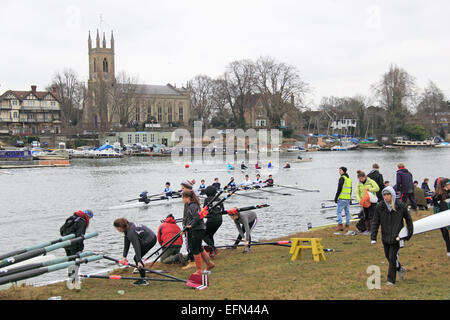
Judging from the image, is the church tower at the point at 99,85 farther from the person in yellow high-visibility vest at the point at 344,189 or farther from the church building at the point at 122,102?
the person in yellow high-visibility vest at the point at 344,189

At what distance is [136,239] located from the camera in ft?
33.0

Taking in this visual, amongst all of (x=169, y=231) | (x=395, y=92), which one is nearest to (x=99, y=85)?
(x=395, y=92)

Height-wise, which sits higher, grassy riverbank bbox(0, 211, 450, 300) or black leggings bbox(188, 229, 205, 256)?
black leggings bbox(188, 229, 205, 256)

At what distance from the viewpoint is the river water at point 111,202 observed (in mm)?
19438

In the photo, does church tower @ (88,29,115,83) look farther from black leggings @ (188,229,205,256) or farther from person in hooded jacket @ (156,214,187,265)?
black leggings @ (188,229,205,256)

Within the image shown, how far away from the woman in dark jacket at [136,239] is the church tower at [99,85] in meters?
88.2

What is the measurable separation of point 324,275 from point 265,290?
1.63 meters

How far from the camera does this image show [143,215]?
2541 cm

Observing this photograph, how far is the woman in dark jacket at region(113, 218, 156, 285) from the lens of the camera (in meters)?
9.85

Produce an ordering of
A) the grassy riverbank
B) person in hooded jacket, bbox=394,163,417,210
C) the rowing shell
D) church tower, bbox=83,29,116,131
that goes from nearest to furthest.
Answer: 1. the grassy riverbank
2. person in hooded jacket, bbox=394,163,417,210
3. the rowing shell
4. church tower, bbox=83,29,116,131

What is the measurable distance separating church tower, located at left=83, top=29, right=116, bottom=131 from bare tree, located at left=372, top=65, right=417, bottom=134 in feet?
194

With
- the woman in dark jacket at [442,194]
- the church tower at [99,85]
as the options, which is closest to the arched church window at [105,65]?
the church tower at [99,85]

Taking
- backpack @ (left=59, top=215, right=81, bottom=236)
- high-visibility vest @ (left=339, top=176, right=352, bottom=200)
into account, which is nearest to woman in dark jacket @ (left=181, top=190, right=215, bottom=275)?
backpack @ (left=59, top=215, right=81, bottom=236)
